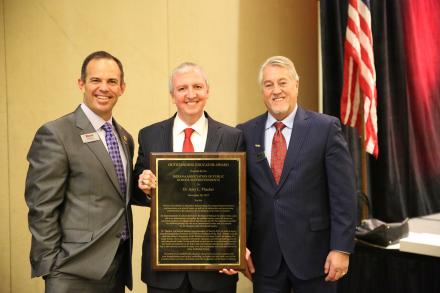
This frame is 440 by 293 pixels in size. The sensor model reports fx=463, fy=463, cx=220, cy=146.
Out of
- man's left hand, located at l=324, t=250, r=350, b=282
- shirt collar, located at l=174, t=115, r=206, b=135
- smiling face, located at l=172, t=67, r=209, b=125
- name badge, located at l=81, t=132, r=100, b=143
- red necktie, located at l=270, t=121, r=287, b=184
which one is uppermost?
smiling face, located at l=172, t=67, r=209, b=125

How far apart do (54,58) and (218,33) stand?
150 cm

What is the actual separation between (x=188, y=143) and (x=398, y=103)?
3.02 meters

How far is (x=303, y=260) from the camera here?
221 cm

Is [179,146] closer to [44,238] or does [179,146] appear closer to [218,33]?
[44,238]

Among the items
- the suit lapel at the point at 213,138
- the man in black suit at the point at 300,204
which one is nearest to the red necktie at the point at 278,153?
the man in black suit at the point at 300,204

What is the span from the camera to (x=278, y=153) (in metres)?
2.27

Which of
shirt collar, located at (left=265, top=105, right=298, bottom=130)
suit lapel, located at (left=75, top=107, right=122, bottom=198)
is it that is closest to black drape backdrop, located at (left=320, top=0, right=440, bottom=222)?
shirt collar, located at (left=265, top=105, right=298, bottom=130)

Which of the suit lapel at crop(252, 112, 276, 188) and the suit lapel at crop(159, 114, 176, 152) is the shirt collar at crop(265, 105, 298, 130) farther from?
the suit lapel at crop(159, 114, 176, 152)

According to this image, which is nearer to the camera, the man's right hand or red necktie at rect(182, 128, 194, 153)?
the man's right hand

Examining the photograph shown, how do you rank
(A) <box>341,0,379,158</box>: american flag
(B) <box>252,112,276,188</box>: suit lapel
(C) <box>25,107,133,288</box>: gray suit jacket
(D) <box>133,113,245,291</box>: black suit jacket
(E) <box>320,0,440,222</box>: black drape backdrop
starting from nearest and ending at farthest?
(C) <box>25,107,133,288</box>: gray suit jacket < (D) <box>133,113,245,291</box>: black suit jacket < (B) <box>252,112,276,188</box>: suit lapel < (A) <box>341,0,379,158</box>: american flag < (E) <box>320,0,440,222</box>: black drape backdrop

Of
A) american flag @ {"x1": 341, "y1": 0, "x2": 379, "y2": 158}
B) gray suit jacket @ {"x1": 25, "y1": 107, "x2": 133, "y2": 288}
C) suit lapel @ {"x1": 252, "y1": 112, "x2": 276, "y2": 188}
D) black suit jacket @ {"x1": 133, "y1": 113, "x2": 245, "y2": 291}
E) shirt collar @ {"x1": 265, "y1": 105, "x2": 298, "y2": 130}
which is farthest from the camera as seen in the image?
american flag @ {"x1": 341, "y1": 0, "x2": 379, "y2": 158}

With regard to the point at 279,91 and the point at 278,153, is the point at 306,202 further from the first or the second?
the point at 279,91

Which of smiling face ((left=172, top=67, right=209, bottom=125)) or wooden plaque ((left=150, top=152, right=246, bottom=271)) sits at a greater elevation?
smiling face ((left=172, top=67, right=209, bottom=125))

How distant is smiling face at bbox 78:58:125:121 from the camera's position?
2162 mm
